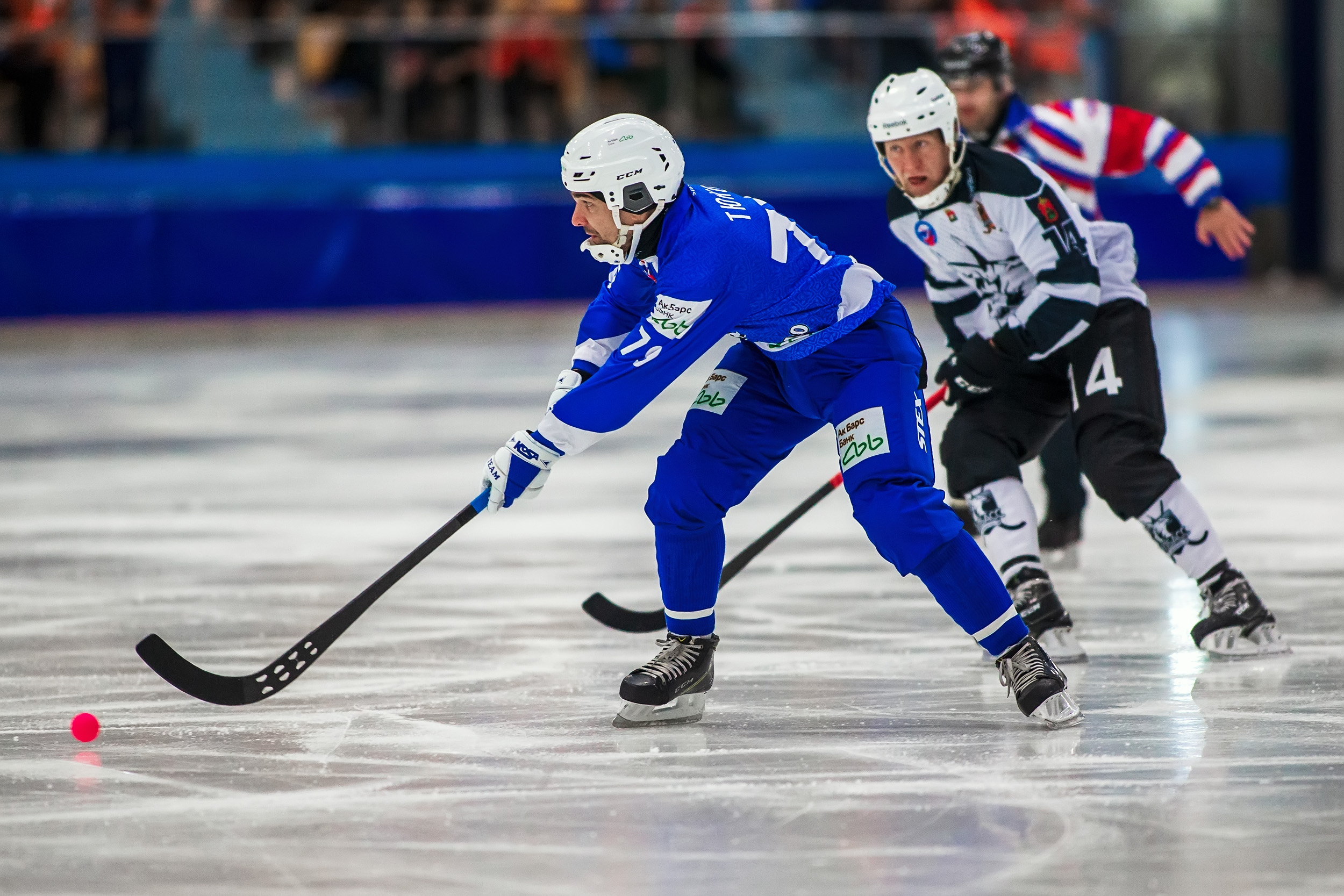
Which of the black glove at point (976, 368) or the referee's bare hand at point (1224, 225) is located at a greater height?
the referee's bare hand at point (1224, 225)

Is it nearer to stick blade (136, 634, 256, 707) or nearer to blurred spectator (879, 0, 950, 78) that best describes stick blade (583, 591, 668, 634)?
stick blade (136, 634, 256, 707)

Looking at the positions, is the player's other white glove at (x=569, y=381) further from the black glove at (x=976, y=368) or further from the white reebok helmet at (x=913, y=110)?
the black glove at (x=976, y=368)

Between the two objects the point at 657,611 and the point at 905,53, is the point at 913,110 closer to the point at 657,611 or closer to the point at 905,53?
the point at 657,611

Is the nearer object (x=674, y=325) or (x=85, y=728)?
(x=674, y=325)

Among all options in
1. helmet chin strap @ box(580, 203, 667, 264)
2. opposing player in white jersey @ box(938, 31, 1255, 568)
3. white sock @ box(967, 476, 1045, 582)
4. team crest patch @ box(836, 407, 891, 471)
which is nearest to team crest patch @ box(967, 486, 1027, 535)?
white sock @ box(967, 476, 1045, 582)

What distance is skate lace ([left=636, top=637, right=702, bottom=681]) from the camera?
407 centimetres

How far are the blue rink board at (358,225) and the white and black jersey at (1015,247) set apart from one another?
1117 centimetres

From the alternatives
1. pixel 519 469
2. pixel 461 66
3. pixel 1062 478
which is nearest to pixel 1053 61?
pixel 461 66

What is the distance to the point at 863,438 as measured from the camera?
3.88 metres

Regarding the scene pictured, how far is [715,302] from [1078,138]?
208 cm

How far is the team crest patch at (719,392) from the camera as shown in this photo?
4.07m

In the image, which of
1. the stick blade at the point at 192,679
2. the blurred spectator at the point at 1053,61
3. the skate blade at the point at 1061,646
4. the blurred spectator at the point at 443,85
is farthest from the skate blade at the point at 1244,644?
the blurred spectator at the point at 1053,61

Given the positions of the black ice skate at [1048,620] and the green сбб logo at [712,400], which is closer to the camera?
the green сбб logo at [712,400]

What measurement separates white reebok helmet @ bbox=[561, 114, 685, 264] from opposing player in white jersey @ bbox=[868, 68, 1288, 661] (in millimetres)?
723
